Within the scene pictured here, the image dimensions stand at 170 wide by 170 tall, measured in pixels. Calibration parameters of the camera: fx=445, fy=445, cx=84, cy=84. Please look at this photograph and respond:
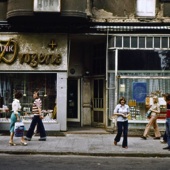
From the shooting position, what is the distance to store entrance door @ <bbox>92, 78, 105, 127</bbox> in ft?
69.7

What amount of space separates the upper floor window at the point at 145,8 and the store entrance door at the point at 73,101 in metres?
4.68

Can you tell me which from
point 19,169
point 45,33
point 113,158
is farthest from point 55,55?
point 19,169

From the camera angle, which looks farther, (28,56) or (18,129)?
(28,56)

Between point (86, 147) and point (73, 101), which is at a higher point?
point (73, 101)

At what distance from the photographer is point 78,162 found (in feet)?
41.8

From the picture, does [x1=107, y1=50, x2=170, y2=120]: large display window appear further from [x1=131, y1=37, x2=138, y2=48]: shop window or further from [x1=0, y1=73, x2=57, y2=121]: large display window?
[x1=0, y1=73, x2=57, y2=121]: large display window

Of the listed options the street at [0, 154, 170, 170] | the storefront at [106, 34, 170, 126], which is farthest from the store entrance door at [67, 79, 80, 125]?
the street at [0, 154, 170, 170]

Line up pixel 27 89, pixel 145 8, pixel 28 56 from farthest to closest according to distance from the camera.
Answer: pixel 27 89, pixel 145 8, pixel 28 56

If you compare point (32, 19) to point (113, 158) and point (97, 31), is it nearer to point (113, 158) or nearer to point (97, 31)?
point (97, 31)

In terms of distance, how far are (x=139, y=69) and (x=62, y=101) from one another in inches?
142

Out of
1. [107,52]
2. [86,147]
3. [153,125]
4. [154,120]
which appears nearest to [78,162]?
[86,147]

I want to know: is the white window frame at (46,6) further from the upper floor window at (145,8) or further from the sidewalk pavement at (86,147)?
the sidewalk pavement at (86,147)

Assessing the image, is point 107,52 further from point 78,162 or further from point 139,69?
point 78,162

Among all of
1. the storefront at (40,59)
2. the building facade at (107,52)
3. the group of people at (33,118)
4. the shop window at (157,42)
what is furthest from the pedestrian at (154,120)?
the group of people at (33,118)
